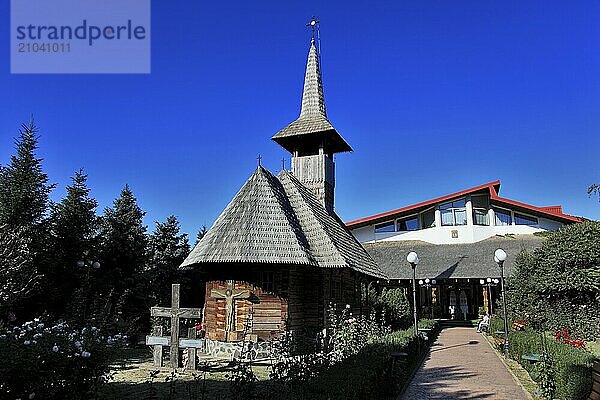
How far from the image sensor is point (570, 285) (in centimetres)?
1553

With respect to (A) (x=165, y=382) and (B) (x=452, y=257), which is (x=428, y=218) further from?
Answer: (A) (x=165, y=382)

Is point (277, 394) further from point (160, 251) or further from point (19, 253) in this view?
point (160, 251)

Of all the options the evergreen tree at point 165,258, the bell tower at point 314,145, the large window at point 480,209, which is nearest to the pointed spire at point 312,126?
the bell tower at point 314,145

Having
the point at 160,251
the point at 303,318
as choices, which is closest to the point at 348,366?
the point at 303,318

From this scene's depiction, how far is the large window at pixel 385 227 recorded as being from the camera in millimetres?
39156

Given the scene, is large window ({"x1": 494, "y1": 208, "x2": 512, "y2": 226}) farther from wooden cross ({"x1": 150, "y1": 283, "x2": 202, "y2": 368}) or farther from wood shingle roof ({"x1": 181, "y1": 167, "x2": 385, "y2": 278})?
wooden cross ({"x1": 150, "y1": 283, "x2": 202, "y2": 368})

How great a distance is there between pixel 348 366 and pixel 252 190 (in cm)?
1044

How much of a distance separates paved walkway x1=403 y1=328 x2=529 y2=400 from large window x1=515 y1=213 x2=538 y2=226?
70.2 feet

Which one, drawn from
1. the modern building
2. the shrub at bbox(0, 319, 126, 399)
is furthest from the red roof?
the shrub at bbox(0, 319, 126, 399)

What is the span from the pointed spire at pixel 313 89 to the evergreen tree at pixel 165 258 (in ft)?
28.8

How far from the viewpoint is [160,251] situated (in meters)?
24.2

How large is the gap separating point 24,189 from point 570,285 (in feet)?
61.5

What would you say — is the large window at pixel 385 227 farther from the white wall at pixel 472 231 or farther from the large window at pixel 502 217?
the large window at pixel 502 217

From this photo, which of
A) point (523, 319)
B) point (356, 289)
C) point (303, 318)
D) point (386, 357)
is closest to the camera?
point (386, 357)
